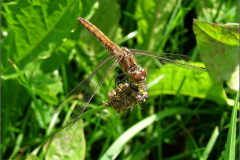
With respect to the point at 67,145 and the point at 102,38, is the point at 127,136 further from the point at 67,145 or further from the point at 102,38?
the point at 102,38

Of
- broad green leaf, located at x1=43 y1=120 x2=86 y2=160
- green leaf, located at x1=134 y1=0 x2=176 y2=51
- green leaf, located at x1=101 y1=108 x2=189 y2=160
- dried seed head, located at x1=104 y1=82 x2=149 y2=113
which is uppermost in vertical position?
green leaf, located at x1=134 y1=0 x2=176 y2=51

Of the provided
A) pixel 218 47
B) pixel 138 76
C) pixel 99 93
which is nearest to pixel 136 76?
pixel 138 76

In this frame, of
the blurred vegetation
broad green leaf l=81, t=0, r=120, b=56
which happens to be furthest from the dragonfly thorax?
broad green leaf l=81, t=0, r=120, b=56

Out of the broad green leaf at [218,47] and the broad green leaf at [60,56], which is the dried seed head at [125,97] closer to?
the broad green leaf at [218,47]

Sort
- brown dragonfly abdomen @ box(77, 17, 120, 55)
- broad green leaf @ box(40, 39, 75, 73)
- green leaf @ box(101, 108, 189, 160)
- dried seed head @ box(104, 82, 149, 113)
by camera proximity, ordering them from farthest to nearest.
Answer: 1. broad green leaf @ box(40, 39, 75, 73)
2. brown dragonfly abdomen @ box(77, 17, 120, 55)
3. green leaf @ box(101, 108, 189, 160)
4. dried seed head @ box(104, 82, 149, 113)

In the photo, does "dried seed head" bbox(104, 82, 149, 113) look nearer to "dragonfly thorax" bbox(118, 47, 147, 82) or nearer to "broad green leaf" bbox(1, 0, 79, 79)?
"dragonfly thorax" bbox(118, 47, 147, 82)

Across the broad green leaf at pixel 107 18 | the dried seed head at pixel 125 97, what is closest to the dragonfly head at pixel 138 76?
the dried seed head at pixel 125 97
